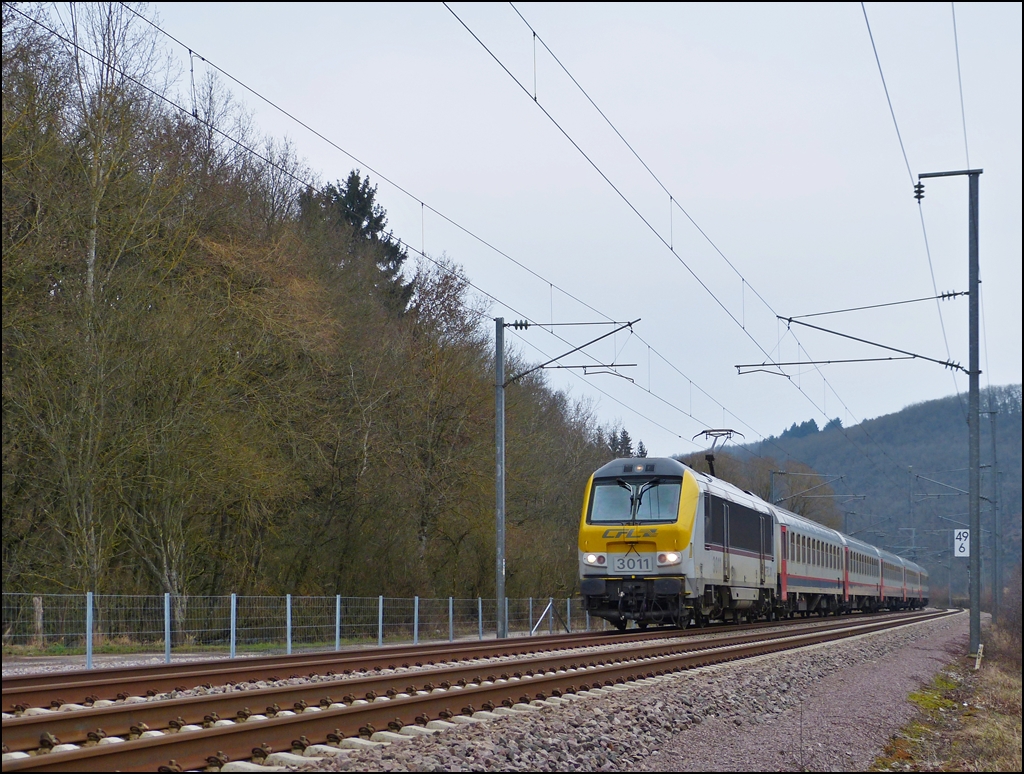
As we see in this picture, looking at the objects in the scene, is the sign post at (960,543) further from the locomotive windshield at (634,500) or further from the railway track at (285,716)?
the railway track at (285,716)

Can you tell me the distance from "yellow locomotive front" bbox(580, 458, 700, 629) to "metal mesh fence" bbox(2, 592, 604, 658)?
151 inches

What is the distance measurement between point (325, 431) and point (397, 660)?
14.0 meters

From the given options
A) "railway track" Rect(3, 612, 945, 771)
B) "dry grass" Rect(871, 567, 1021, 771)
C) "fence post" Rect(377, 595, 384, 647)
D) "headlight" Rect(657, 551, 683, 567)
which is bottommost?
"fence post" Rect(377, 595, 384, 647)

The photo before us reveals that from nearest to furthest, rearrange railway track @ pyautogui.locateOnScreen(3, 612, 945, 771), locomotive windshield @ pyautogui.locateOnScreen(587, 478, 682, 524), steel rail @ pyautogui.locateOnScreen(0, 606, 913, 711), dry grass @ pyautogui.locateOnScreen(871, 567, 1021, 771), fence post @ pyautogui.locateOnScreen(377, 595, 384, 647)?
railway track @ pyautogui.locateOnScreen(3, 612, 945, 771), dry grass @ pyautogui.locateOnScreen(871, 567, 1021, 771), steel rail @ pyautogui.locateOnScreen(0, 606, 913, 711), locomotive windshield @ pyautogui.locateOnScreen(587, 478, 682, 524), fence post @ pyautogui.locateOnScreen(377, 595, 384, 647)

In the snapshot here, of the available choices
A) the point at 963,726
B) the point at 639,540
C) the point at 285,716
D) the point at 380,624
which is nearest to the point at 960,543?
the point at 639,540

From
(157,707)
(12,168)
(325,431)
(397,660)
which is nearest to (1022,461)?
(157,707)

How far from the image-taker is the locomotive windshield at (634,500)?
78.2 ft

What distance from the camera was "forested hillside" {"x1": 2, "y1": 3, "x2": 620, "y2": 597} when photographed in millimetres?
22422

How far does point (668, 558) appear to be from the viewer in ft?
76.4

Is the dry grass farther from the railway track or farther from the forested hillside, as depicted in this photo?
the forested hillside

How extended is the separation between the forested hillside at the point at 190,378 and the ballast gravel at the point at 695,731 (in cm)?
1338

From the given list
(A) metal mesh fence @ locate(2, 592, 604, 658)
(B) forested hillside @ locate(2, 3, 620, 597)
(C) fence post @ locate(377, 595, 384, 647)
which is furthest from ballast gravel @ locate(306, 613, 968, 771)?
(B) forested hillside @ locate(2, 3, 620, 597)

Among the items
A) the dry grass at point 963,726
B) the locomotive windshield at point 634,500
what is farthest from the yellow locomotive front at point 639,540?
the dry grass at point 963,726

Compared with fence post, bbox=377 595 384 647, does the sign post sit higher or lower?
higher
